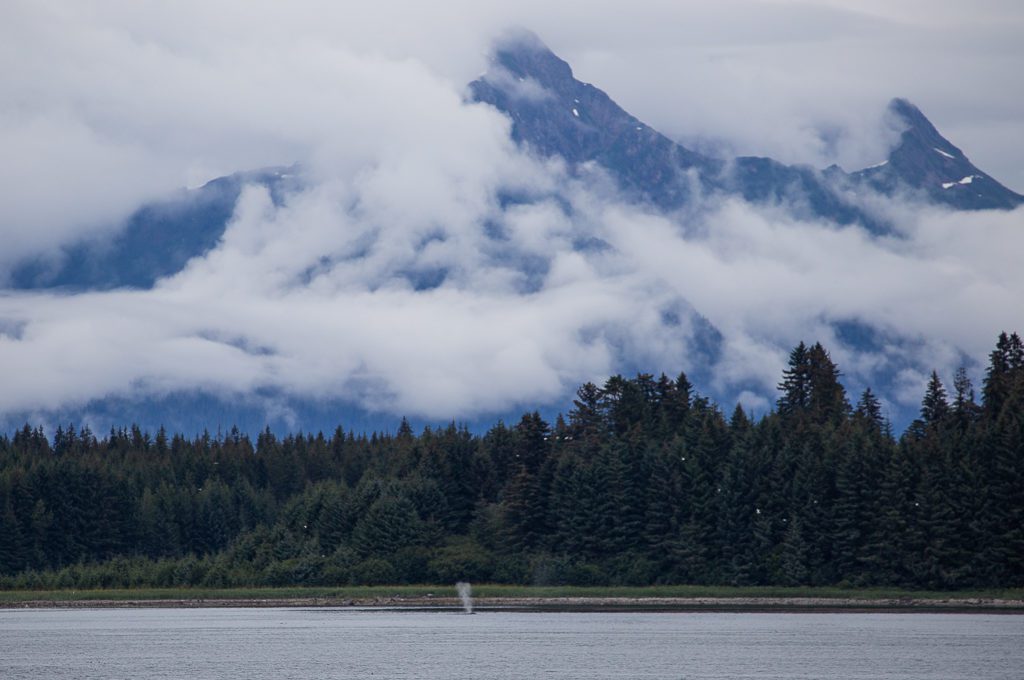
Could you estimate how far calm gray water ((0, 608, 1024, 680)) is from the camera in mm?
97188

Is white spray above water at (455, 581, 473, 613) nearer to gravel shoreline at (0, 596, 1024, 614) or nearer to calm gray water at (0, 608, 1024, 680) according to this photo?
gravel shoreline at (0, 596, 1024, 614)

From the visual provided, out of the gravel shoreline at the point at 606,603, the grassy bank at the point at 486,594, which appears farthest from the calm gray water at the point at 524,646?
the grassy bank at the point at 486,594

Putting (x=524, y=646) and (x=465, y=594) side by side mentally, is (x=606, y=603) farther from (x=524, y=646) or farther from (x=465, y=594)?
(x=524, y=646)

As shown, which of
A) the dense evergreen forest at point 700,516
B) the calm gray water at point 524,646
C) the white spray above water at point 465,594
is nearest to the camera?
the calm gray water at point 524,646

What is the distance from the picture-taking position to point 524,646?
116750mm

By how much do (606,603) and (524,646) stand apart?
182ft

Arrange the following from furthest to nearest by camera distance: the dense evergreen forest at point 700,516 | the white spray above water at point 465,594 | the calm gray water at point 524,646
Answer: the white spray above water at point 465,594 < the dense evergreen forest at point 700,516 < the calm gray water at point 524,646

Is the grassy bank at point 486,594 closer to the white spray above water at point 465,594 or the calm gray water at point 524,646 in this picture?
the white spray above water at point 465,594

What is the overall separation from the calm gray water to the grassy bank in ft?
18.3

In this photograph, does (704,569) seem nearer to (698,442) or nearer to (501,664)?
(698,442)

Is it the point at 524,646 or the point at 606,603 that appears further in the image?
the point at 606,603

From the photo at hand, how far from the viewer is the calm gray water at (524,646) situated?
319 ft

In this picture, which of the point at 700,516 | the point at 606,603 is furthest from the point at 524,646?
the point at 700,516

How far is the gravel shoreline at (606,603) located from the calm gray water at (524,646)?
4.63 meters
